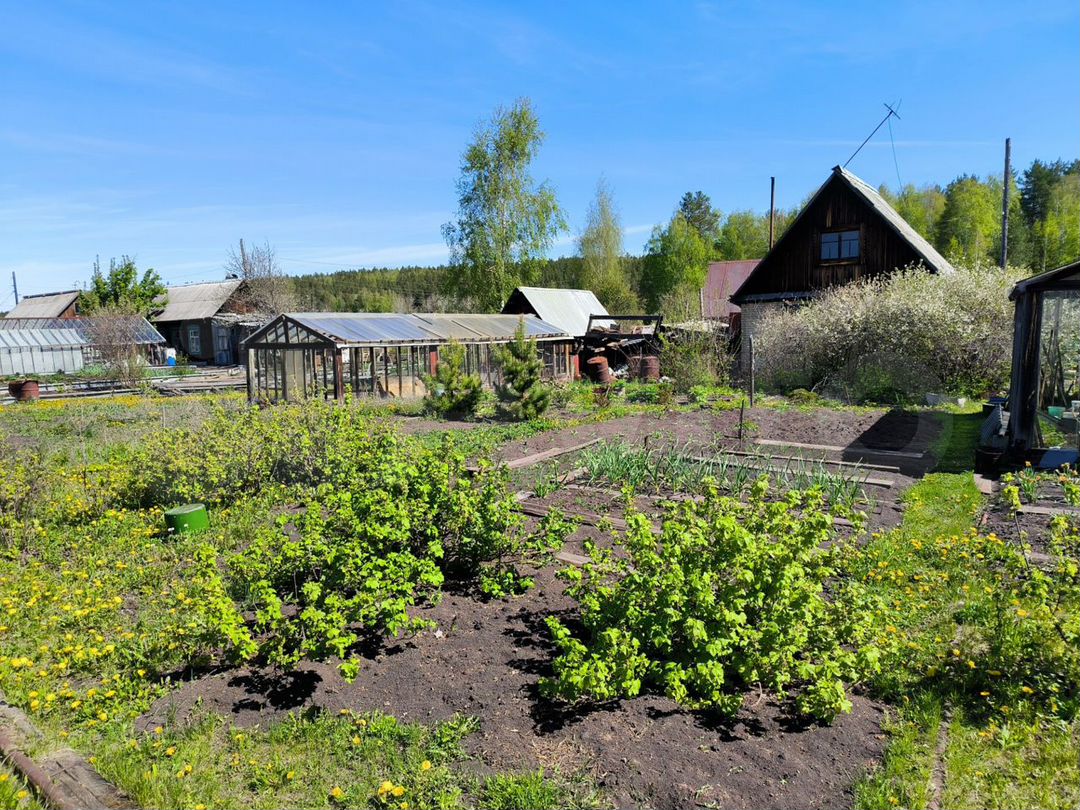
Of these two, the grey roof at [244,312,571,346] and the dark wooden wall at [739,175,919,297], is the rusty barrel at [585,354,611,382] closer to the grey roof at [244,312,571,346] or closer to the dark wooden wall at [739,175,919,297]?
the grey roof at [244,312,571,346]

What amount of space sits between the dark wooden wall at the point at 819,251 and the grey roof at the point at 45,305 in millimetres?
43437

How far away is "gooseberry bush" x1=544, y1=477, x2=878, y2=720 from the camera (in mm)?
3479

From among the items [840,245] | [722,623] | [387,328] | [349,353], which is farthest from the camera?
[840,245]

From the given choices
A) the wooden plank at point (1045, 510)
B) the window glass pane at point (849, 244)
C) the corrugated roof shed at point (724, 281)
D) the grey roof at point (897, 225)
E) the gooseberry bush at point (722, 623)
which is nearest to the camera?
the gooseberry bush at point (722, 623)

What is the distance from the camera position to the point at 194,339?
4422 centimetres

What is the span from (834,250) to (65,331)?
35623 millimetres

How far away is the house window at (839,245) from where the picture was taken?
22266mm

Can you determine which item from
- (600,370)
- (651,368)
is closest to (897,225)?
(651,368)

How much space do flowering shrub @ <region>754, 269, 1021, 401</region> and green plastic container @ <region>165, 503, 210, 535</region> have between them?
1438 cm

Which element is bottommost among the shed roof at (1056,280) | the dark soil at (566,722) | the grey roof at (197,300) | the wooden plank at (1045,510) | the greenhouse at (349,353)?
the dark soil at (566,722)

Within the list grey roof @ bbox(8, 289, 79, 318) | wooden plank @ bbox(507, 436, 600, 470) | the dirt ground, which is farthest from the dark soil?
grey roof @ bbox(8, 289, 79, 318)

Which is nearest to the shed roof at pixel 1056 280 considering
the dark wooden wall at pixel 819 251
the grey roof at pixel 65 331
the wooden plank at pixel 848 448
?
the wooden plank at pixel 848 448

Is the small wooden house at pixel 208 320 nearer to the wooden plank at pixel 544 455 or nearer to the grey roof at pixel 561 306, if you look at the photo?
the grey roof at pixel 561 306

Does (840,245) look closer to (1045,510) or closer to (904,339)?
(904,339)
